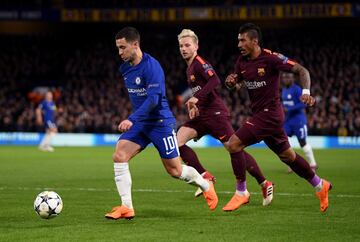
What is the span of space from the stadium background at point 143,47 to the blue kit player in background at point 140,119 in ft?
71.7

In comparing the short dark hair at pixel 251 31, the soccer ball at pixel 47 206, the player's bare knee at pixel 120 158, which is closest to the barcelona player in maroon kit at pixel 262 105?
the short dark hair at pixel 251 31

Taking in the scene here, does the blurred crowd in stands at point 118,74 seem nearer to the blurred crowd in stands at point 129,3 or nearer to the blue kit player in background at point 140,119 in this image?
the blurred crowd in stands at point 129,3

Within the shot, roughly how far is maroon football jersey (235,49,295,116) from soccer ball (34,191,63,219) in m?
2.81

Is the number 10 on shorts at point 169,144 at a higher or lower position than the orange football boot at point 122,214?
higher

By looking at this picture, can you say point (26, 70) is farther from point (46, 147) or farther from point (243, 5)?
point (46, 147)

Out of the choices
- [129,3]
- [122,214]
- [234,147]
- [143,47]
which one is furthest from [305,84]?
[143,47]

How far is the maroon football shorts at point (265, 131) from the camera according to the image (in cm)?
925

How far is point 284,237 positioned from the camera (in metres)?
7.15

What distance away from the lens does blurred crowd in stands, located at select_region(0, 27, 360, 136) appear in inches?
1275

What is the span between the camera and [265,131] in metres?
9.25

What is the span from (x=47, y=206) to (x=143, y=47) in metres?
33.6

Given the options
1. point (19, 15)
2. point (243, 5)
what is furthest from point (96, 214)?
point (19, 15)

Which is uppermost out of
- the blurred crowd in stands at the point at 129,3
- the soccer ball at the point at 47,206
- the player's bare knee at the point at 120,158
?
the blurred crowd in stands at the point at 129,3

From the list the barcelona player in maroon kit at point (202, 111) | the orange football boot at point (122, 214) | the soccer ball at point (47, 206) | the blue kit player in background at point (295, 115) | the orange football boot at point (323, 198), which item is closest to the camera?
the soccer ball at point (47, 206)
